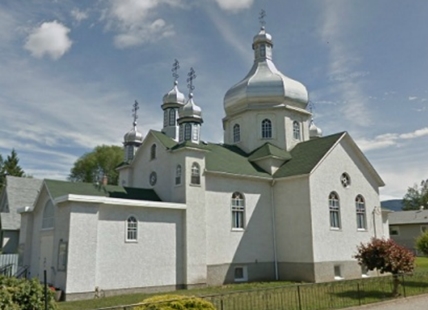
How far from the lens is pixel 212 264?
19938 millimetres

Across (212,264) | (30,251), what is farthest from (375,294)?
(30,251)

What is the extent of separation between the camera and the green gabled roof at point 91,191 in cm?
1819

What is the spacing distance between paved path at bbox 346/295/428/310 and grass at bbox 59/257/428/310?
0.45m

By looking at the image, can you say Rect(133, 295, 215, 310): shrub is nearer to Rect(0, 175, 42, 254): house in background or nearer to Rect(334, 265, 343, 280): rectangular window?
Rect(334, 265, 343, 280): rectangular window

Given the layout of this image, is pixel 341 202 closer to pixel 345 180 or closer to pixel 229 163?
pixel 345 180

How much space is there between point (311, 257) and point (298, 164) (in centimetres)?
530

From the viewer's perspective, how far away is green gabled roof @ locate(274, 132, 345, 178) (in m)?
22.4

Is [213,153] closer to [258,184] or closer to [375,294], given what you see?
[258,184]

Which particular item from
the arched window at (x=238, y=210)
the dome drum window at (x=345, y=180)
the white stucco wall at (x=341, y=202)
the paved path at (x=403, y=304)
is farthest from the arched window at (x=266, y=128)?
the paved path at (x=403, y=304)

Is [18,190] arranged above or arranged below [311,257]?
above

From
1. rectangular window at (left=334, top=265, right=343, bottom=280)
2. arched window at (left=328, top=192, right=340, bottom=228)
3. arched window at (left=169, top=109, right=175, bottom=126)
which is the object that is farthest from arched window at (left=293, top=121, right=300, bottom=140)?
rectangular window at (left=334, top=265, right=343, bottom=280)

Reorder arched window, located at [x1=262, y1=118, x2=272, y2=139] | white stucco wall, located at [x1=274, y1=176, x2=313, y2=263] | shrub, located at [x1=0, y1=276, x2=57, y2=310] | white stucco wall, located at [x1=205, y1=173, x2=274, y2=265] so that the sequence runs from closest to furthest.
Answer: shrub, located at [x1=0, y1=276, x2=57, y2=310] < white stucco wall, located at [x1=205, y1=173, x2=274, y2=265] < white stucco wall, located at [x1=274, y1=176, x2=313, y2=263] < arched window, located at [x1=262, y1=118, x2=272, y2=139]

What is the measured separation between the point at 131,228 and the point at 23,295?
8.50 meters

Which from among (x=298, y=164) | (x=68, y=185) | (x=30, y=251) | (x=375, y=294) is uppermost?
(x=298, y=164)
